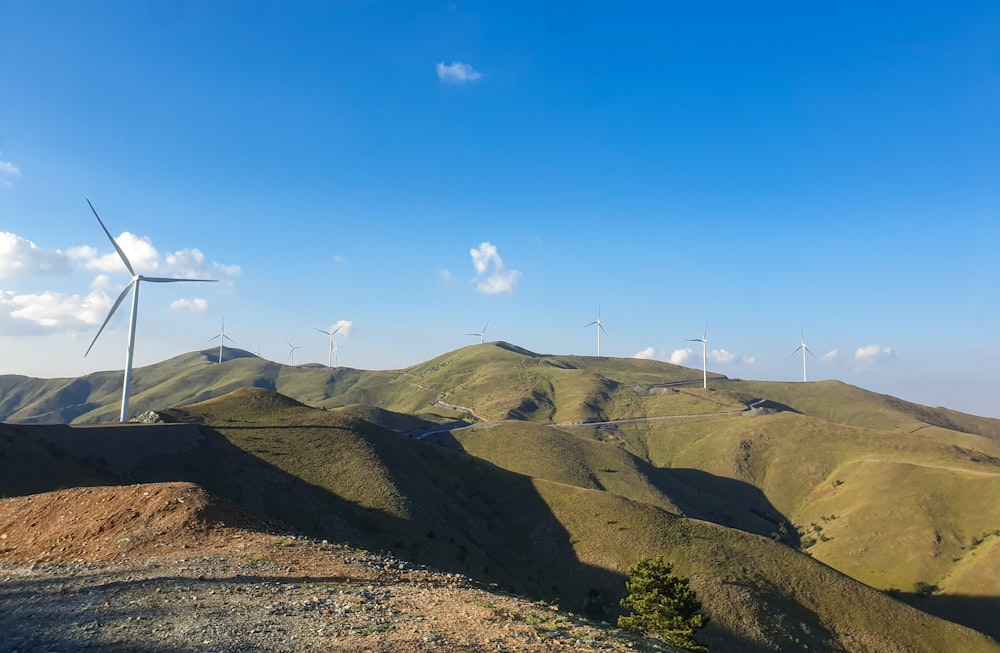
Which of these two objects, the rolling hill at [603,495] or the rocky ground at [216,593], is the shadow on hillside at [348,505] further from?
the rocky ground at [216,593]

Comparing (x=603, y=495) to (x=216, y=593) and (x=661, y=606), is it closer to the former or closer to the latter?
(x=661, y=606)

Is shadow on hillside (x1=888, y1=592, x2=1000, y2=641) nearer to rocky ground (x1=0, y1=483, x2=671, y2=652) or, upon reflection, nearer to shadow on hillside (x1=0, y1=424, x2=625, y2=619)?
shadow on hillside (x1=0, y1=424, x2=625, y2=619)

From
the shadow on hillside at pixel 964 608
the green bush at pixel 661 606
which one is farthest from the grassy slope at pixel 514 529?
the shadow on hillside at pixel 964 608

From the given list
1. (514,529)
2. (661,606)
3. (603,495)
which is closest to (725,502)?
(603,495)

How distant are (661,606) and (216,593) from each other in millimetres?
37262

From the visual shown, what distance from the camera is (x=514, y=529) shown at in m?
85.4

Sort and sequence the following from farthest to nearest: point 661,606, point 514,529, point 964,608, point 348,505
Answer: point 964,608
point 514,529
point 348,505
point 661,606

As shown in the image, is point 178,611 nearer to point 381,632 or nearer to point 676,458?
point 381,632

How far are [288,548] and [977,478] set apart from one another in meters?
159

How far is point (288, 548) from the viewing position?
28.2 metres

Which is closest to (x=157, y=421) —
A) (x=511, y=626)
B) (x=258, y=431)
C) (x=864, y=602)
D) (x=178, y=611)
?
(x=258, y=431)

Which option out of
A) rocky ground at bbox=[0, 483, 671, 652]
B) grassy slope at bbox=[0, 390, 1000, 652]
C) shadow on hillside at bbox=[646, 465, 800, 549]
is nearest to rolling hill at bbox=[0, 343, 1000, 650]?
grassy slope at bbox=[0, 390, 1000, 652]

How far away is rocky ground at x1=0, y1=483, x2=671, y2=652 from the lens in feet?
55.3

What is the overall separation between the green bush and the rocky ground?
25384 mm
